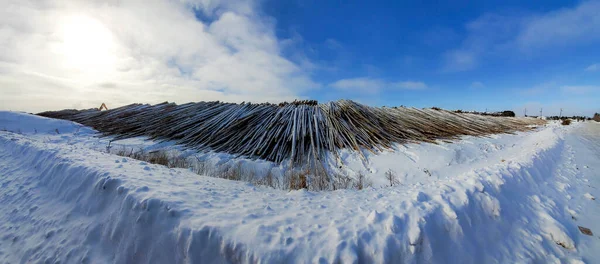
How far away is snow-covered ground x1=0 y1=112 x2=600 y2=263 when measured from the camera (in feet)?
7.64

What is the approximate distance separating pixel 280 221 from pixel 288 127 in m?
7.80

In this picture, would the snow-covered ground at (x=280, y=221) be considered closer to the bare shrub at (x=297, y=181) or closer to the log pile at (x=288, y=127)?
the bare shrub at (x=297, y=181)

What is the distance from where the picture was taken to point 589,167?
687cm

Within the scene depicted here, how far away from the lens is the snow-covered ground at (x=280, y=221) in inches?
91.7

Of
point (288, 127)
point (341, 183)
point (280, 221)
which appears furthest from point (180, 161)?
point (280, 221)

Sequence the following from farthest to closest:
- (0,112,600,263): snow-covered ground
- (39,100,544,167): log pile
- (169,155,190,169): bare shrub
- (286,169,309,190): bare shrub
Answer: (39,100,544,167): log pile < (169,155,190,169): bare shrub < (286,169,309,190): bare shrub < (0,112,600,263): snow-covered ground

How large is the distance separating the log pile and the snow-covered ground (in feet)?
15.9

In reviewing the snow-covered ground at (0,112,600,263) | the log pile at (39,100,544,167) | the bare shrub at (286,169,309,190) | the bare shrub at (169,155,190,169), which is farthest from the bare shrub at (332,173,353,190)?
the bare shrub at (169,155,190,169)

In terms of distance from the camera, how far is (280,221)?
2654 mm

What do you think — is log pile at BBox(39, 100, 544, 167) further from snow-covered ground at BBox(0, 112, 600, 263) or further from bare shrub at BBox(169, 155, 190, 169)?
snow-covered ground at BBox(0, 112, 600, 263)

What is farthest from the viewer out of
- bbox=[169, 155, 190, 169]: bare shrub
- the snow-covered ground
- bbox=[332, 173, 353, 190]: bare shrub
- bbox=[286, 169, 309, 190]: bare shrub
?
bbox=[169, 155, 190, 169]: bare shrub

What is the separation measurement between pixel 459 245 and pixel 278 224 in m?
1.99

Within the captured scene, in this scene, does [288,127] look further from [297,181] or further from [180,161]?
[297,181]

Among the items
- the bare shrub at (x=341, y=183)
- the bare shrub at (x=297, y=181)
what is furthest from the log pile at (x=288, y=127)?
the bare shrub at (x=341, y=183)
